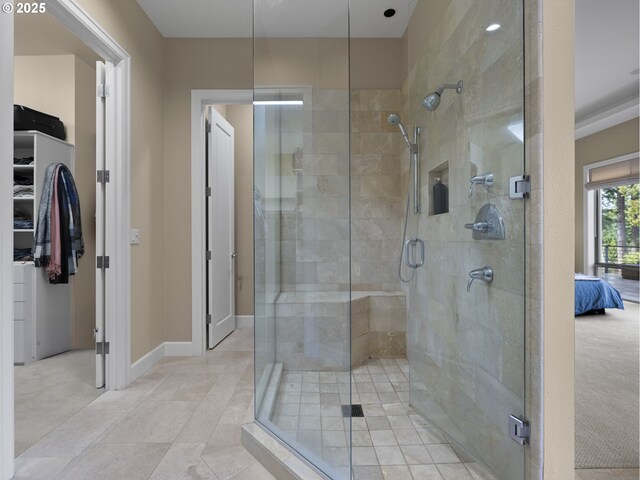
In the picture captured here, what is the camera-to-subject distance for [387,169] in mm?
2920

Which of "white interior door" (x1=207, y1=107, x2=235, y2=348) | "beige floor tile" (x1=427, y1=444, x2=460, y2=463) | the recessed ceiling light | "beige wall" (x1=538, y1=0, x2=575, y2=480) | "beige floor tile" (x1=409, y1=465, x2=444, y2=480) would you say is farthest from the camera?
"white interior door" (x1=207, y1=107, x2=235, y2=348)

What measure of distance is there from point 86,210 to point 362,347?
2842 millimetres

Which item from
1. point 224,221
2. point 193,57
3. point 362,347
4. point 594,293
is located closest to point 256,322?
point 362,347

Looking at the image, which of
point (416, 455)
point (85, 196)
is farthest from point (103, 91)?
point (416, 455)

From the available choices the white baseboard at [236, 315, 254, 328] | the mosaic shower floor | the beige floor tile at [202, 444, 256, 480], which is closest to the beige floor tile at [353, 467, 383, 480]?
the mosaic shower floor

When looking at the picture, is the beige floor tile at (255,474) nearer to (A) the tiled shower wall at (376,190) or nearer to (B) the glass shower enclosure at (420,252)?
(B) the glass shower enclosure at (420,252)

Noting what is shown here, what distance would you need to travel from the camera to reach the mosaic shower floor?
54.7 inches

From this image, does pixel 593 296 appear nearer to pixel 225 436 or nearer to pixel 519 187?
pixel 519 187

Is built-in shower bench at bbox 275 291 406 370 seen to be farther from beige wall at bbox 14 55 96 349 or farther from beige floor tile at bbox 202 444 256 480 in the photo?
beige wall at bbox 14 55 96 349

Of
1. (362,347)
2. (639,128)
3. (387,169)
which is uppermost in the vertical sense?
(639,128)

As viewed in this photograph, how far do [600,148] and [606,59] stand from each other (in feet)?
5.60

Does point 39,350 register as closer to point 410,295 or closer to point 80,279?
point 80,279

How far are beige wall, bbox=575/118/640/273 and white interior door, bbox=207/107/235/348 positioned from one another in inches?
164

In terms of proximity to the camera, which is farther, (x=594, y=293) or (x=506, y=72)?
(x=594, y=293)
